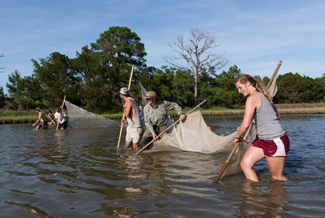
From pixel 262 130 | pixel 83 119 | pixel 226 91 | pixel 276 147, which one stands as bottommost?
pixel 83 119

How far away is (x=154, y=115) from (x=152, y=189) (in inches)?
126

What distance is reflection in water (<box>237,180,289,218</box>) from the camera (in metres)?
3.38

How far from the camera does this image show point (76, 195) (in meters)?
4.20

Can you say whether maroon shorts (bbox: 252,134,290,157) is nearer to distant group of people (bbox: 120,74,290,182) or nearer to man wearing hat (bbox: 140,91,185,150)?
distant group of people (bbox: 120,74,290,182)

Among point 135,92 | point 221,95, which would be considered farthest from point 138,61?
point 221,95

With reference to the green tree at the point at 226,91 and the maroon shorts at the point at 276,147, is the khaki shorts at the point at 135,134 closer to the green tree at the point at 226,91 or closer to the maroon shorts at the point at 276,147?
the maroon shorts at the point at 276,147

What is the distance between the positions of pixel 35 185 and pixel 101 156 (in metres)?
2.73

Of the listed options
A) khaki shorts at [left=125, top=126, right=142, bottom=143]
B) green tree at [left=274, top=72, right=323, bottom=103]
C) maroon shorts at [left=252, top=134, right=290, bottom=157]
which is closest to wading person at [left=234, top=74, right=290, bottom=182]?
maroon shorts at [left=252, top=134, right=290, bottom=157]

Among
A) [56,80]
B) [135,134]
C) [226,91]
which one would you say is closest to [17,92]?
[56,80]

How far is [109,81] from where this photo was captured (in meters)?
36.0

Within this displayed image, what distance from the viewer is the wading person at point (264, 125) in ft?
13.4

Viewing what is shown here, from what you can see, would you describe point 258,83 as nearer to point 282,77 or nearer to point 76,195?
point 76,195

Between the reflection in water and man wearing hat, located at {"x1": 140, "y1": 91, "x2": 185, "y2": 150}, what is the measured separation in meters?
3.15

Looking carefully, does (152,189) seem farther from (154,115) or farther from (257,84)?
(154,115)
